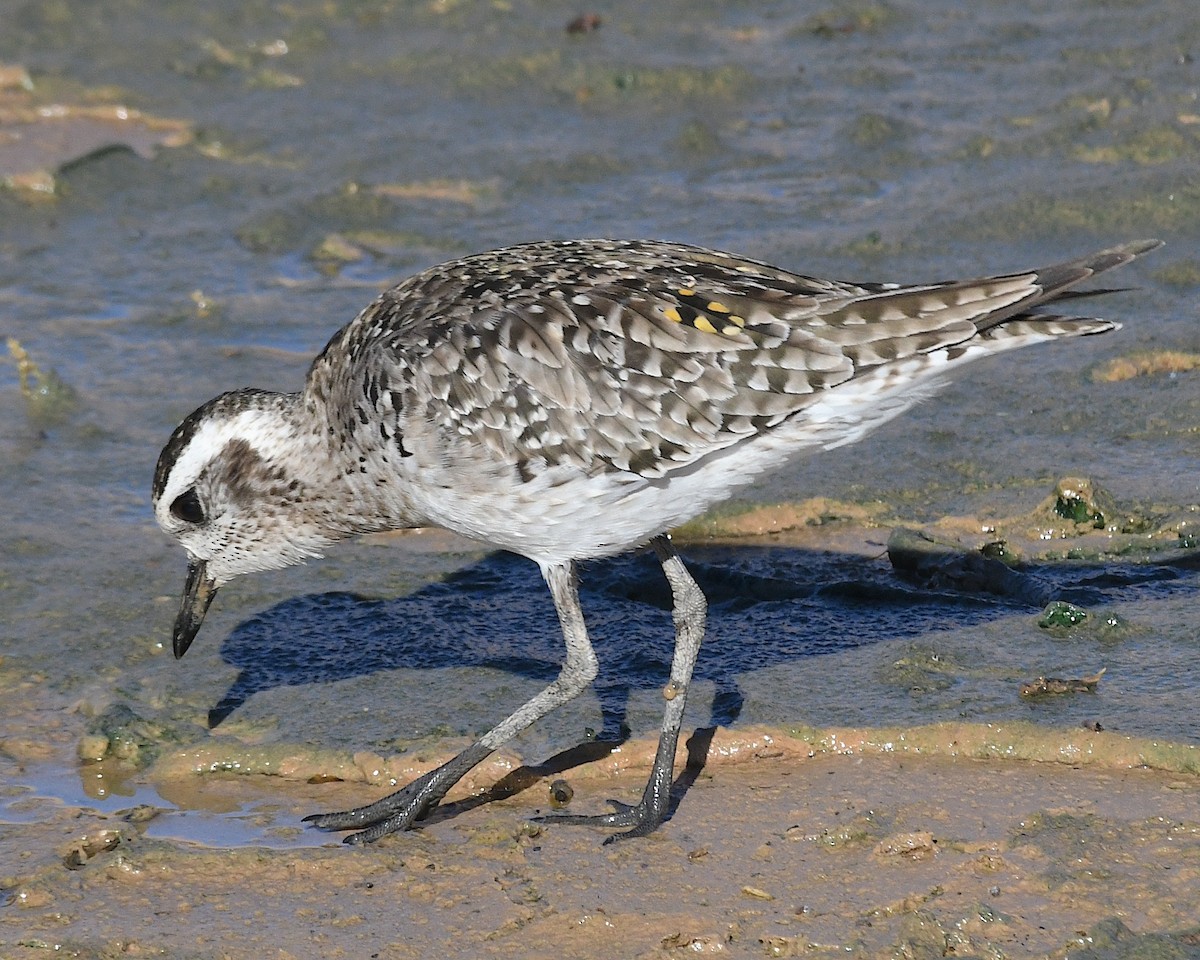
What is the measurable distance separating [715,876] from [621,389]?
1975mm

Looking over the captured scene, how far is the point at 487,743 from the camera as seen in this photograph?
7027 millimetres

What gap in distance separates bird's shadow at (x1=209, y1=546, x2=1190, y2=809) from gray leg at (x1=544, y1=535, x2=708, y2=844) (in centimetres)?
36

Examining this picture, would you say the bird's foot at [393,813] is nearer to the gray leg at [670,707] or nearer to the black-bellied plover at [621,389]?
the black-bellied plover at [621,389]

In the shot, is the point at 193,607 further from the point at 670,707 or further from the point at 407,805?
the point at 670,707

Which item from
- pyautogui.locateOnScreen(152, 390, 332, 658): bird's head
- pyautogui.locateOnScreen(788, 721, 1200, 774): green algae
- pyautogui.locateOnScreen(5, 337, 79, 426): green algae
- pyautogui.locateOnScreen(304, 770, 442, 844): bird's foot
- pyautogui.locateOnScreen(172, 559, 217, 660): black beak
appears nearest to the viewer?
pyautogui.locateOnScreen(788, 721, 1200, 774): green algae

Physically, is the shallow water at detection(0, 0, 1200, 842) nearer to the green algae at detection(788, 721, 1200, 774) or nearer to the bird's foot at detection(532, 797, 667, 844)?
the green algae at detection(788, 721, 1200, 774)

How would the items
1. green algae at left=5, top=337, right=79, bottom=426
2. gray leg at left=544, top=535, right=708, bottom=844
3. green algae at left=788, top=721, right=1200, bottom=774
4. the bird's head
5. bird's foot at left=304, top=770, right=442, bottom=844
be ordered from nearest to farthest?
green algae at left=788, top=721, right=1200, bottom=774, gray leg at left=544, top=535, right=708, bottom=844, bird's foot at left=304, top=770, right=442, bottom=844, the bird's head, green algae at left=5, top=337, right=79, bottom=426

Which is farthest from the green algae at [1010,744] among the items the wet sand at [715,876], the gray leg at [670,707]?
the gray leg at [670,707]

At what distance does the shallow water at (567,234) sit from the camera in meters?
7.65

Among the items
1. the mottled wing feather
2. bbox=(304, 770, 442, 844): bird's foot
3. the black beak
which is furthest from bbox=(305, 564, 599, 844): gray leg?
the black beak

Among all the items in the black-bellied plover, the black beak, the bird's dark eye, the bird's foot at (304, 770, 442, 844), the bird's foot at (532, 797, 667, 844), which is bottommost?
the bird's foot at (304, 770, 442, 844)

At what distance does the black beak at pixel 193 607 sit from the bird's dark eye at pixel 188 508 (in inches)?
10.1

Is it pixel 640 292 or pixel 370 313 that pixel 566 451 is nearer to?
pixel 640 292

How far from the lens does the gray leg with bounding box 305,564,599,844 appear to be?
22.5ft
